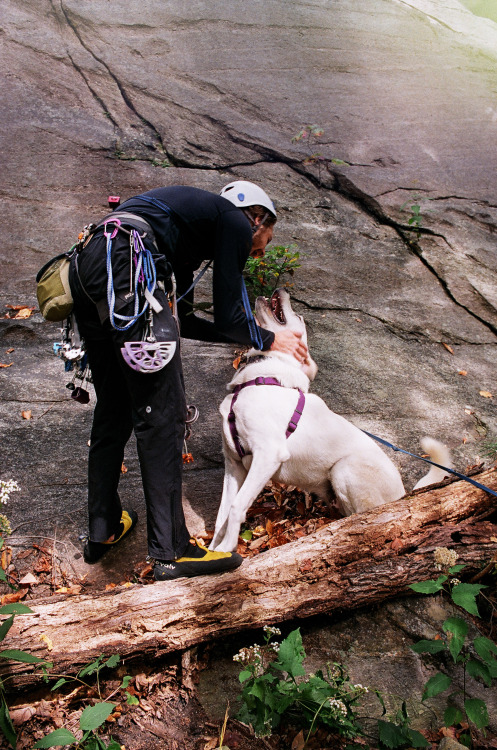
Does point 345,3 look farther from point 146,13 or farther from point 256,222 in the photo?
point 256,222

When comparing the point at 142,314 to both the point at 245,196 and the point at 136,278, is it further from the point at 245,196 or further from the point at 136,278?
the point at 245,196

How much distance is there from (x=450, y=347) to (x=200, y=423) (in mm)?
3060

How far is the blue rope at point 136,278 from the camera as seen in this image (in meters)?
2.53

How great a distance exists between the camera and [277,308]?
3.66 meters

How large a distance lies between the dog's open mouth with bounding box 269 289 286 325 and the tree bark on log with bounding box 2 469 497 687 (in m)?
1.39

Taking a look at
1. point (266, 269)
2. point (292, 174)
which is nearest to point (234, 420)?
point (266, 269)

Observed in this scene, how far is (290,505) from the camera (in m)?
4.00

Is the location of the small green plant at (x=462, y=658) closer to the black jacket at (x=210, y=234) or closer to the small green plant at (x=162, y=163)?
the black jacket at (x=210, y=234)

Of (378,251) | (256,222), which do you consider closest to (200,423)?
(256,222)

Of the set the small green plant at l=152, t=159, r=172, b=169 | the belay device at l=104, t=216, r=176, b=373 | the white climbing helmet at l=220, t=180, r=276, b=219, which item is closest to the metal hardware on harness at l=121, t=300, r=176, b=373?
the belay device at l=104, t=216, r=176, b=373

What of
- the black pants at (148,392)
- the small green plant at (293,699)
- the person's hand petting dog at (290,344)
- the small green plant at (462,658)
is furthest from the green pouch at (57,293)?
the small green plant at (462,658)

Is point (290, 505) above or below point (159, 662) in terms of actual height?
below

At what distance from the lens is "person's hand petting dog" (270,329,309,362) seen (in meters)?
3.45

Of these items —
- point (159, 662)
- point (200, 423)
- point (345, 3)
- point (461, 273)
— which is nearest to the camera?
point (159, 662)
